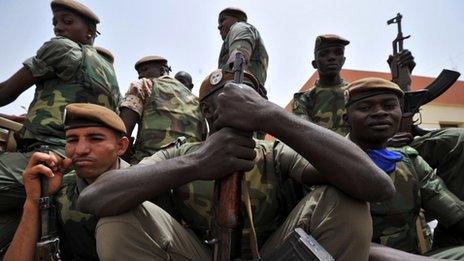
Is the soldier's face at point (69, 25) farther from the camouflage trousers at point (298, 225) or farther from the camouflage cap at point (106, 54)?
the camouflage trousers at point (298, 225)

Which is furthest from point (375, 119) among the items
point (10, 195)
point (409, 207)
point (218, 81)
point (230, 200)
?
point (10, 195)

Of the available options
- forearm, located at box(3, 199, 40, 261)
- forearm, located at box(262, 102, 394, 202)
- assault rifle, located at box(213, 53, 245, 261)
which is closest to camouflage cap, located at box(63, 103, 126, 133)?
forearm, located at box(3, 199, 40, 261)

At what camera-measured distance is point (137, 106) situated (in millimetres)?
3463

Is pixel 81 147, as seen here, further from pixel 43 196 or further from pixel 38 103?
pixel 38 103

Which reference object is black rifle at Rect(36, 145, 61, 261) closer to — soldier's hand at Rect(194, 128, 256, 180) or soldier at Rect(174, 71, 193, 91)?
soldier's hand at Rect(194, 128, 256, 180)

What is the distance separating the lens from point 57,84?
10.1 ft

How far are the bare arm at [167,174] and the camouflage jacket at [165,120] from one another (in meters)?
1.45

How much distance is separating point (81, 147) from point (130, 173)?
572 millimetres

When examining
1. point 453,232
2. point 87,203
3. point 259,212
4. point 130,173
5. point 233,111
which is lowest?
point 453,232

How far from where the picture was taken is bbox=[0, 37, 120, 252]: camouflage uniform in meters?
2.80

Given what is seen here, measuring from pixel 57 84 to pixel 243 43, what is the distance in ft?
5.64

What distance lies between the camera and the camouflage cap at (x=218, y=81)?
223cm

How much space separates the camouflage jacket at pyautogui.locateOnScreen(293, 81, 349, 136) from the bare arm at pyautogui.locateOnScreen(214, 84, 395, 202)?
2.71 m

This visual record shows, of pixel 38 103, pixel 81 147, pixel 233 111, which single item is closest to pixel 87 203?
pixel 81 147
